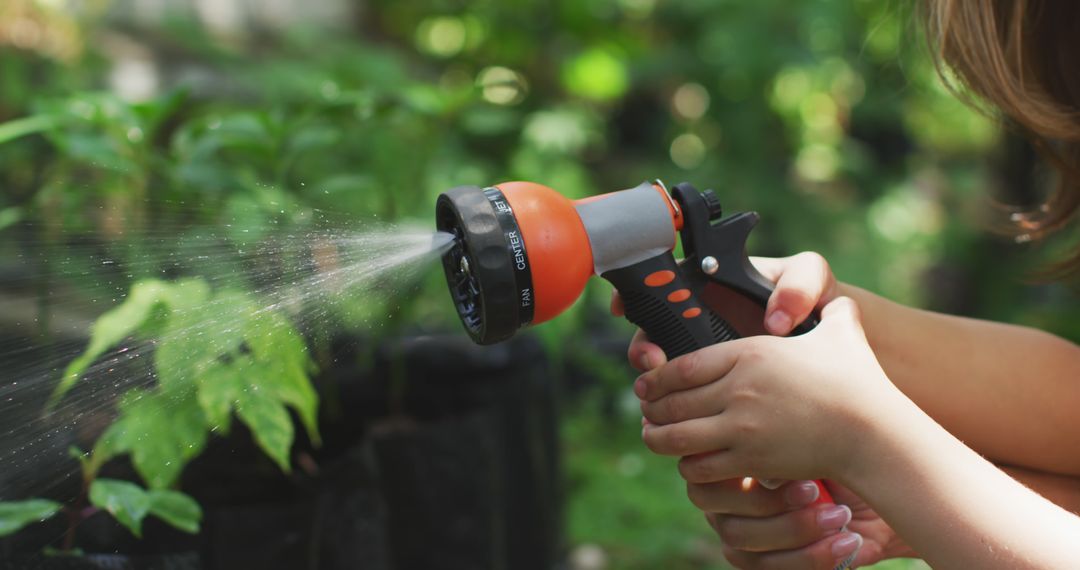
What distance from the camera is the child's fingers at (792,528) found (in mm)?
986

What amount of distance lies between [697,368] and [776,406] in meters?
0.09

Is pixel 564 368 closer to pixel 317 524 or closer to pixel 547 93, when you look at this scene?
pixel 547 93

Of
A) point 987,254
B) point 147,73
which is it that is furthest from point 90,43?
point 987,254

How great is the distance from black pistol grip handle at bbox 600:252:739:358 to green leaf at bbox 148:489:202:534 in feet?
1.65

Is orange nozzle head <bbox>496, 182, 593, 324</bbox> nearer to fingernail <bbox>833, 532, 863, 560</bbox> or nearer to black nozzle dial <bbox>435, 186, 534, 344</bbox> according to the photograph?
black nozzle dial <bbox>435, 186, 534, 344</bbox>

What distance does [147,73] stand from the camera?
268cm

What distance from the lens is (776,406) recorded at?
872mm

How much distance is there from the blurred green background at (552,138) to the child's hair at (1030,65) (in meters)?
0.20

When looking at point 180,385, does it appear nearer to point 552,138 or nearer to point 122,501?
point 122,501

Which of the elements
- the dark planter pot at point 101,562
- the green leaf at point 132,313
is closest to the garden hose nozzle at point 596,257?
the green leaf at point 132,313

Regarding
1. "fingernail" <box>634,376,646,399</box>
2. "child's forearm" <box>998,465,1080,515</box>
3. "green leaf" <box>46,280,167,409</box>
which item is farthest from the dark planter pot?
"child's forearm" <box>998,465,1080,515</box>

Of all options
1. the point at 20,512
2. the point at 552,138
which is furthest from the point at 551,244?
the point at 552,138

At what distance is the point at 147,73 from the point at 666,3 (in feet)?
5.37

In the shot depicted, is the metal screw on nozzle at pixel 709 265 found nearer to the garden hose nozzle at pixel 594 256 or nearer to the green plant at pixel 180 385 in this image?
the garden hose nozzle at pixel 594 256
